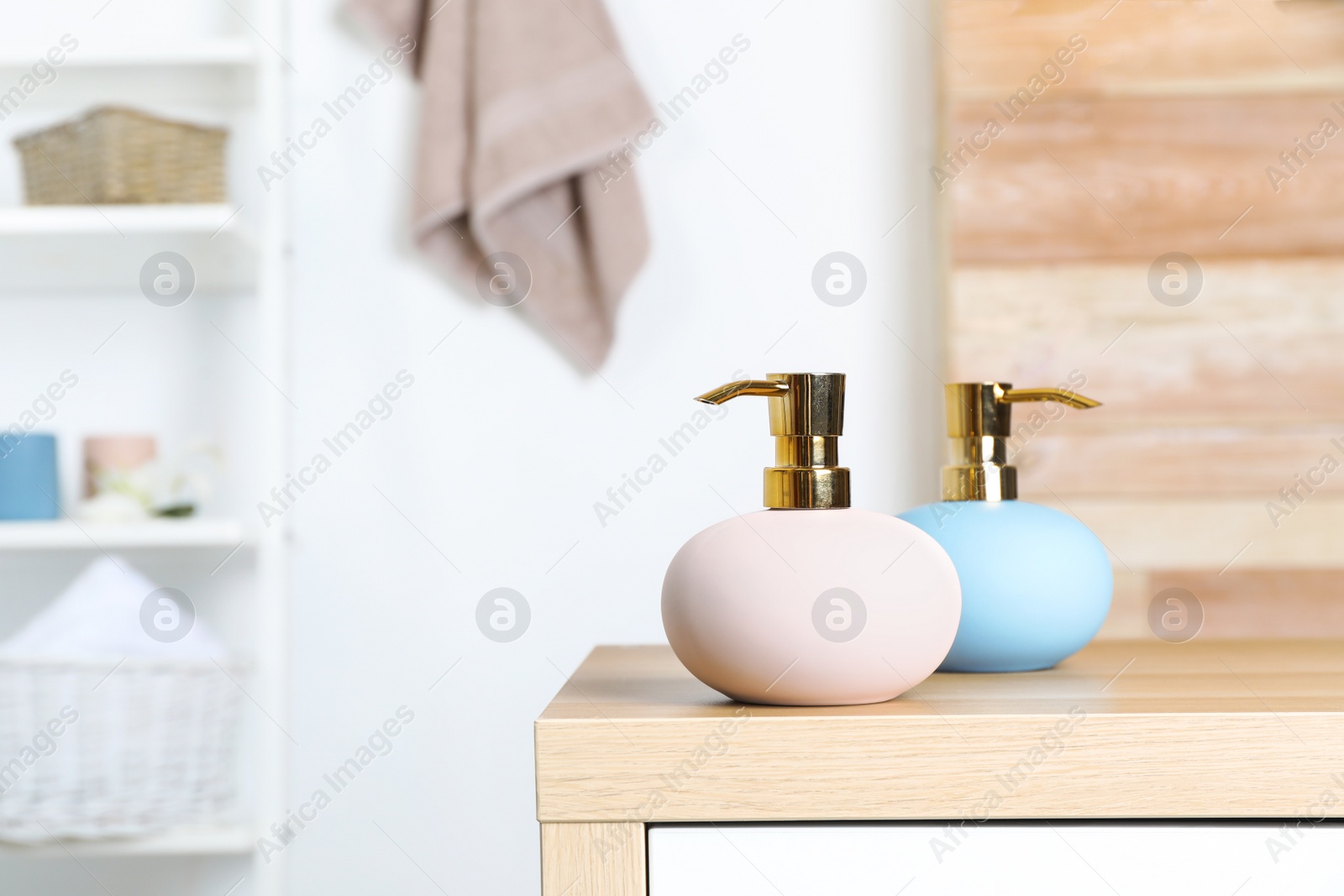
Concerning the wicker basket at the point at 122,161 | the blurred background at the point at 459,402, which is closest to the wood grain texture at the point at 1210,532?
the blurred background at the point at 459,402

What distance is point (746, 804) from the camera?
0.41 meters

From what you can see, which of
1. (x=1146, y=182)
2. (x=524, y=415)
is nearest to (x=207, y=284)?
(x=524, y=415)

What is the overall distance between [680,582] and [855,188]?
36.0 inches

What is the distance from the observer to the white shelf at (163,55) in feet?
3.98

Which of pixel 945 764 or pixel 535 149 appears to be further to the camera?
pixel 535 149

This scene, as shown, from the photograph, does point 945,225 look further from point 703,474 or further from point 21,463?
point 21,463

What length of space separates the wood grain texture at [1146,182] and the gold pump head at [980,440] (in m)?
0.65

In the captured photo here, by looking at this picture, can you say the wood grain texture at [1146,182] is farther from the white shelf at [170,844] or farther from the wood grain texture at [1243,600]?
the white shelf at [170,844]

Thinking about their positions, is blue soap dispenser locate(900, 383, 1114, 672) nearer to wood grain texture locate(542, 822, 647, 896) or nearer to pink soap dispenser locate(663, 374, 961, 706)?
pink soap dispenser locate(663, 374, 961, 706)

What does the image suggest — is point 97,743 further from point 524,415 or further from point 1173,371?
point 1173,371

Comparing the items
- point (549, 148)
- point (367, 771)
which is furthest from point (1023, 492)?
point (367, 771)

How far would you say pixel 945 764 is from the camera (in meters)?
0.41

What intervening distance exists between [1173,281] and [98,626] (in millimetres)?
1145

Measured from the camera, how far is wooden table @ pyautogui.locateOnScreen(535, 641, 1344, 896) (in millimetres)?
404
